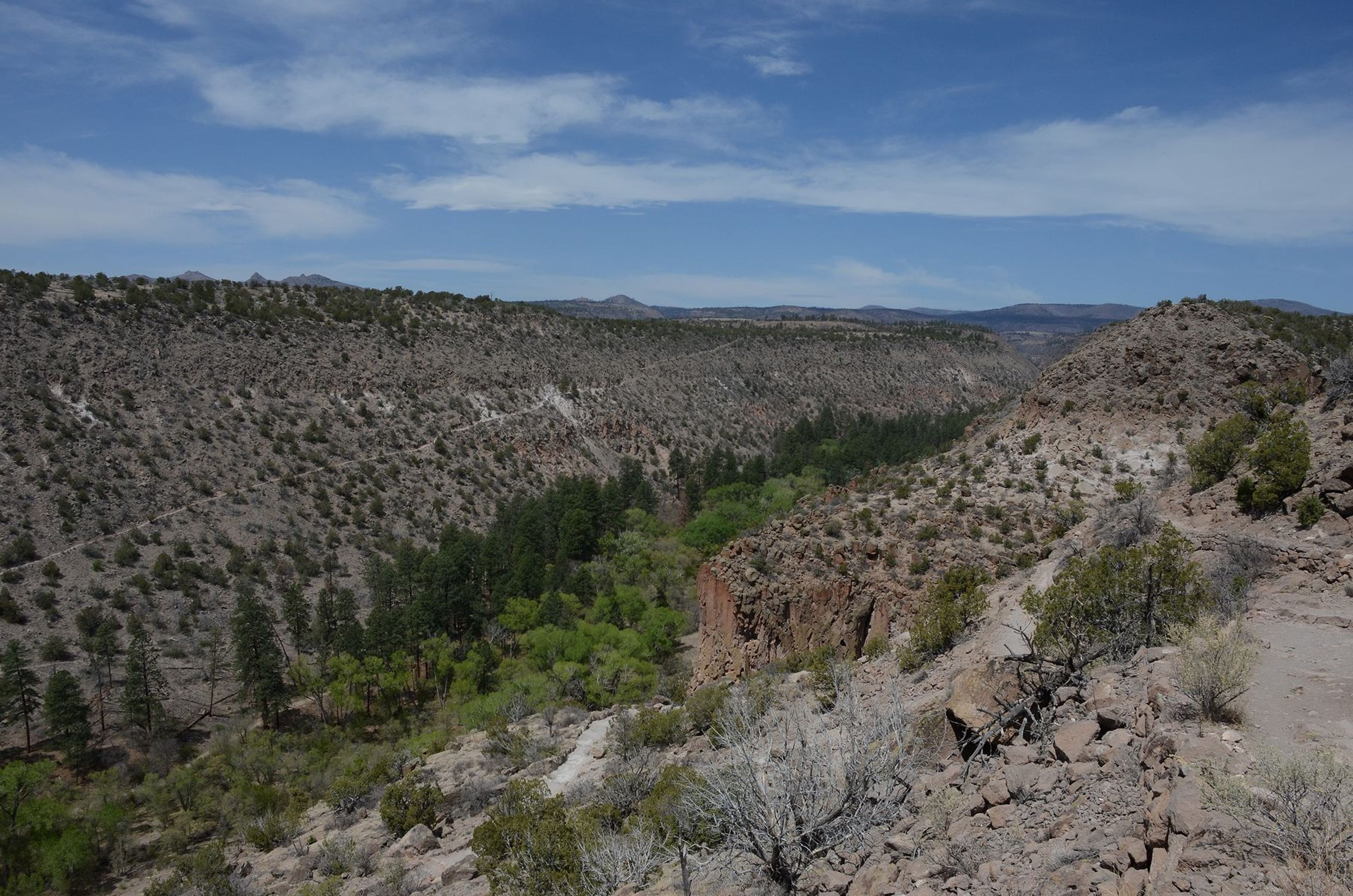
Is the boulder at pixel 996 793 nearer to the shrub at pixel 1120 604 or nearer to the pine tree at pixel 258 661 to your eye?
the shrub at pixel 1120 604

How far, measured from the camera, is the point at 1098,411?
29.8 metres

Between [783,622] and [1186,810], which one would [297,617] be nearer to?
[783,622]

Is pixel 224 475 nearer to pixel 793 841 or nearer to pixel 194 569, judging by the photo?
pixel 194 569

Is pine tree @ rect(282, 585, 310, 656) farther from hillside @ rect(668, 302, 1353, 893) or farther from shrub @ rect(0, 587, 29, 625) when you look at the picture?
hillside @ rect(668, 302, 1353, 893)

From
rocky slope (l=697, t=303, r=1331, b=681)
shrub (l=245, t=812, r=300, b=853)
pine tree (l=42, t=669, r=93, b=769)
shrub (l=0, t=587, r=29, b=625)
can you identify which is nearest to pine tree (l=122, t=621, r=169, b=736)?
pine tree (l=42, t=669, r=93, b=769)

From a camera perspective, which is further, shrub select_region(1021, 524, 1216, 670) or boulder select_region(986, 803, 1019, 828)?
shrub select_region(1021, 524, 1216, 670)

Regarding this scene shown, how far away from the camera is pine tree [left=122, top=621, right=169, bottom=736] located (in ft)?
107

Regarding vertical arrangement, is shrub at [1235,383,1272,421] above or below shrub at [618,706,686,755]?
above

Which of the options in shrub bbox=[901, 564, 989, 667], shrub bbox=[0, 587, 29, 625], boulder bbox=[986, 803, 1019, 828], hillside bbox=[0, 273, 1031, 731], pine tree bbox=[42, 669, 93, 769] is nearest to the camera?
boulder bbox=[986, 803, 1019, 828]

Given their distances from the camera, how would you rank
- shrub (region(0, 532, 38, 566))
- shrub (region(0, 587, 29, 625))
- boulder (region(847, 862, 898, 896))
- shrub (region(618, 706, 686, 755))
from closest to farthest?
boulder (region(847, 862, 898, 896)), shrub (region(618, 706, 686, 755)), shrub (region(0, 587, 29, 625)), shrub (region(0, 532, 38, 566))

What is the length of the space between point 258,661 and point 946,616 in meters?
32.2

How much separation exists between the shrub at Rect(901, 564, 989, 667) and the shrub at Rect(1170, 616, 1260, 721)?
304 inches

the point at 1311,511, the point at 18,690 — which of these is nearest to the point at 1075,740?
the point at 1311,511

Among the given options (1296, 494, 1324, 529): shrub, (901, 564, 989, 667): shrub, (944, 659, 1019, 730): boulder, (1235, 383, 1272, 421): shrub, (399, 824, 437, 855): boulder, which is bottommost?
(399, 824, 437, 855): boulder
